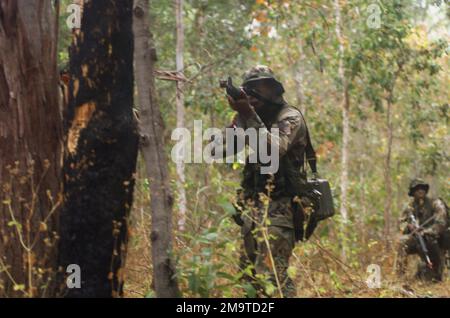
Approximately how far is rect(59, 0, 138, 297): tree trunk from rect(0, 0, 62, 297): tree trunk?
0.46m

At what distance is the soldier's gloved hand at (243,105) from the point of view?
6.17 meters

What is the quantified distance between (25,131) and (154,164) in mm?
930

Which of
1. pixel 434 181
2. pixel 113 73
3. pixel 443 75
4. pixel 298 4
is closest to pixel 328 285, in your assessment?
pixel 113 73

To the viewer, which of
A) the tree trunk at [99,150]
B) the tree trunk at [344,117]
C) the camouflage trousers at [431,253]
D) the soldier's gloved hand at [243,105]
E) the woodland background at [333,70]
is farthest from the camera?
the tree trunk at [344,117]

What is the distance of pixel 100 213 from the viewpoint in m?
4.82

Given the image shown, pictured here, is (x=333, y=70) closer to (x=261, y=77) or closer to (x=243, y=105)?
(x=261, y=77)

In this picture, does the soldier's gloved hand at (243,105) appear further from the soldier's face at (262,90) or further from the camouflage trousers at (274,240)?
the camouflage trousers at (274,240)

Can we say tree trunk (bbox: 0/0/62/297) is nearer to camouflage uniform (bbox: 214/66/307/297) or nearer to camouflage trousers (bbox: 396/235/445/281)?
camouflage uniform (bbox: 214/66/307/297)

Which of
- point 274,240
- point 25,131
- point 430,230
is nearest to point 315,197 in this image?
point 274,240

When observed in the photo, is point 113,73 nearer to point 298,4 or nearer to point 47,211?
point 47,211

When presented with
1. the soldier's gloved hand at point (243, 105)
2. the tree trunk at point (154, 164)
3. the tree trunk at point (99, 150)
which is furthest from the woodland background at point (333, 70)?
the tree trunk at point (99, 150)

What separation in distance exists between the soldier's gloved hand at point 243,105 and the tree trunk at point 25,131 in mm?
1392

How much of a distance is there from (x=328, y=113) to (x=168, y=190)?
43.3 ft

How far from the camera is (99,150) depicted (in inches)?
192
